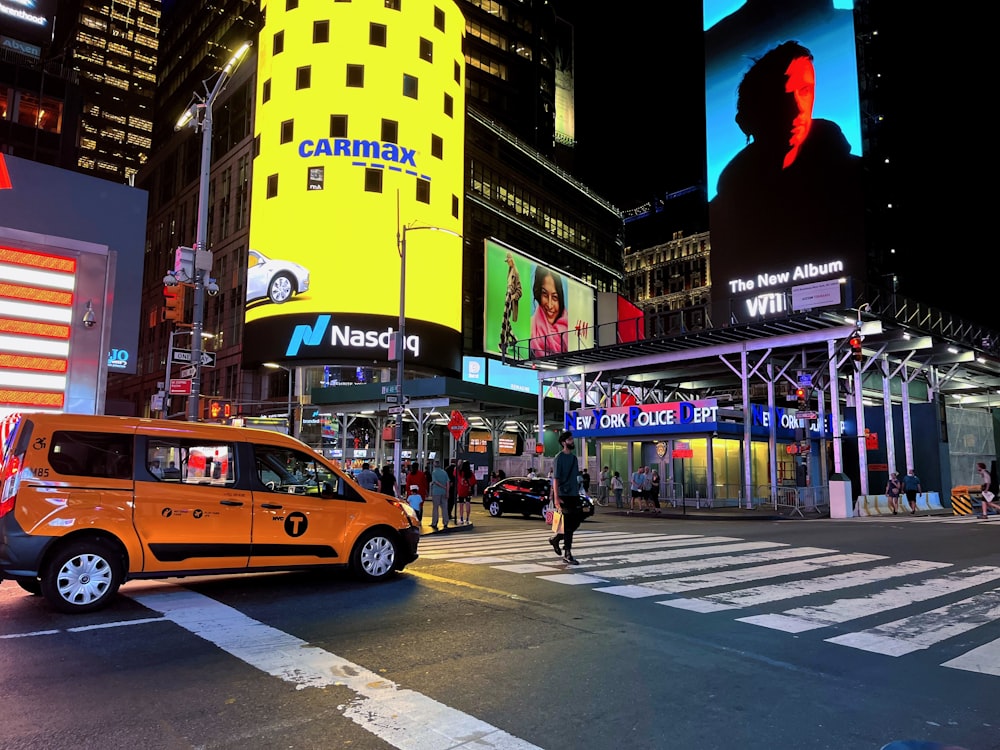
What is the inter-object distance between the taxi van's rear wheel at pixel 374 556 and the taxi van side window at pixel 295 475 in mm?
602

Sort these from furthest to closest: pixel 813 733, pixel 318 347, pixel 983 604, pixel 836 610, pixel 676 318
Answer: pixel 318 347
pixel 676 318
pixel 983 604
pixel 836 610
pixel 813 733

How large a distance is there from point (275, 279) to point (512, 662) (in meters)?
46.8

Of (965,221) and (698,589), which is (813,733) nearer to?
(698,589)

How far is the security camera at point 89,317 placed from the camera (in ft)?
40.9

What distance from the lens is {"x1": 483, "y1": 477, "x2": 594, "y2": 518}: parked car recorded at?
24.9 meters

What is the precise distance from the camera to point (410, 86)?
51.7 meters

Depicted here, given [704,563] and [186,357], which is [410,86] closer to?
[186,357]

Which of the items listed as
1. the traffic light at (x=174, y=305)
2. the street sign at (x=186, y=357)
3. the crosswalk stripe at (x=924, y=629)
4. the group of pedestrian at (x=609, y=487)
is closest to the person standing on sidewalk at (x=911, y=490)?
the group of pedestrian at (x=609, y=487)

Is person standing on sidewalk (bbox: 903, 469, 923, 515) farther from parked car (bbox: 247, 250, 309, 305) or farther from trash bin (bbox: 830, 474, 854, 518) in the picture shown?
parked car (bbox: 247, 250, 309, 305)

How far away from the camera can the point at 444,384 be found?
38656 millimetres

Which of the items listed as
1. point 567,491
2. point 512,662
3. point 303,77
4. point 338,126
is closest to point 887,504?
point 567,491

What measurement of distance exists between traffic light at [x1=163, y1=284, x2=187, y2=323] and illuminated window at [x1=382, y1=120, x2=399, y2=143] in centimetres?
3775

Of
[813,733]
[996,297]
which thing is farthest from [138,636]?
[996,297]

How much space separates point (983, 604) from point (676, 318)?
29.1m
